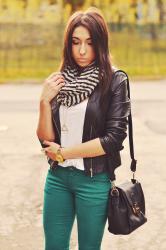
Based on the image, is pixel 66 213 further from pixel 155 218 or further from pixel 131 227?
pixel 155 218

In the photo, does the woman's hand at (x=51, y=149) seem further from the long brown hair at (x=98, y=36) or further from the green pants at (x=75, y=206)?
the long brown hair at (x=98, y=36)

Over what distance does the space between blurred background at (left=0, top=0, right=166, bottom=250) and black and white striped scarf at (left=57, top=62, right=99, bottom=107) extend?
95 centimetres

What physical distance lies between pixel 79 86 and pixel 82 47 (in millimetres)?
206

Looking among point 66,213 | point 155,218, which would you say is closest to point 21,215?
point 155,218

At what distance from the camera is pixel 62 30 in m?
21.2

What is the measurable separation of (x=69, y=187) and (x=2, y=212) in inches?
108

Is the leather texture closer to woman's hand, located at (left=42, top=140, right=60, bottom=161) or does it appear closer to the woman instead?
the woman

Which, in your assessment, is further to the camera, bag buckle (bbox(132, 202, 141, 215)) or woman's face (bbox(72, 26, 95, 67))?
bag buckle (bbox(132, 202, 141, 215))

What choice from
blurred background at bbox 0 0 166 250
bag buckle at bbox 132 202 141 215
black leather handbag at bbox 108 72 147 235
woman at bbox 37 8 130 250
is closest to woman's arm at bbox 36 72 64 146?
woman at bbox 37 8 130 250

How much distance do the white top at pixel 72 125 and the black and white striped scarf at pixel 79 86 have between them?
3cm

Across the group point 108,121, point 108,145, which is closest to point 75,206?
point 108,145

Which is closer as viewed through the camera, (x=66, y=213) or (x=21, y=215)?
(x=66, y=213)

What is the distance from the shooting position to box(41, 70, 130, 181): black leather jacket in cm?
304

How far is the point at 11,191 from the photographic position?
254 inches
